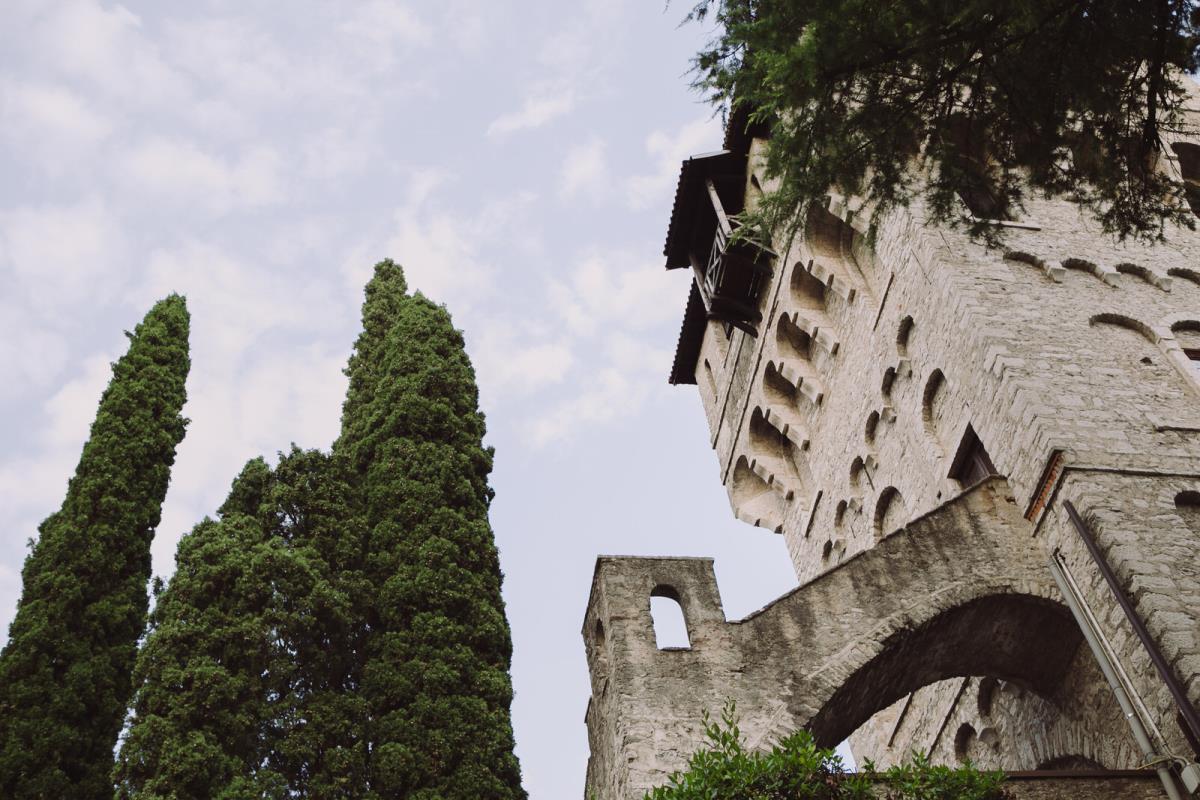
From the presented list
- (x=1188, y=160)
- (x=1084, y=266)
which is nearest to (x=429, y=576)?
(x=1084, y=266)

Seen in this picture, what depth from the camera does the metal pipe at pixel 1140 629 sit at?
26.2 feet

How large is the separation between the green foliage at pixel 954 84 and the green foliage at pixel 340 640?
5.63 m

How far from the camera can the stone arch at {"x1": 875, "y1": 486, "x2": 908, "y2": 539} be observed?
1445cm

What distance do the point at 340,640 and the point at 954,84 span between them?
811cm

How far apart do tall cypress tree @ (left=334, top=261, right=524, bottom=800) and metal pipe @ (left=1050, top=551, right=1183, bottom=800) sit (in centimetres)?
548

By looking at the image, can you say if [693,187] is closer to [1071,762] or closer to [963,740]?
[963,740]

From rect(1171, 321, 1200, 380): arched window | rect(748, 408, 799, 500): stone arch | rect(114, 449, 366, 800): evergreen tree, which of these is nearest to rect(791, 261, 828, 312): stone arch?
rect(748, 408, 799, 500): stone arch

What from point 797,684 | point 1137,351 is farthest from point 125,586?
point 1137,351

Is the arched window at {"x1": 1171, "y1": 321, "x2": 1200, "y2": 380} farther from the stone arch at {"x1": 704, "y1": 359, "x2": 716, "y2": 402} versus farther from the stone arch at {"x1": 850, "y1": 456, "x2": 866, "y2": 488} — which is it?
the stone arch at {"x1": 704, "y1": 359, "x2": 716, "y2": 402}

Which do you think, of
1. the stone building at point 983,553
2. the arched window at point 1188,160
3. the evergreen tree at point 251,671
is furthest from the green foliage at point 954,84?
the arched window at point 1188,160

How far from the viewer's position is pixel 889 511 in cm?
1488

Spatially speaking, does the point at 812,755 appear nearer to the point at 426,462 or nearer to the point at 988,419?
the point at 988,419

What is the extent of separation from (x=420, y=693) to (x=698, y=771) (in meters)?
4.03

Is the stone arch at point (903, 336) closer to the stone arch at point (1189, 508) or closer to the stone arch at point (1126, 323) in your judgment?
the stone arch at point (1126, 323)
